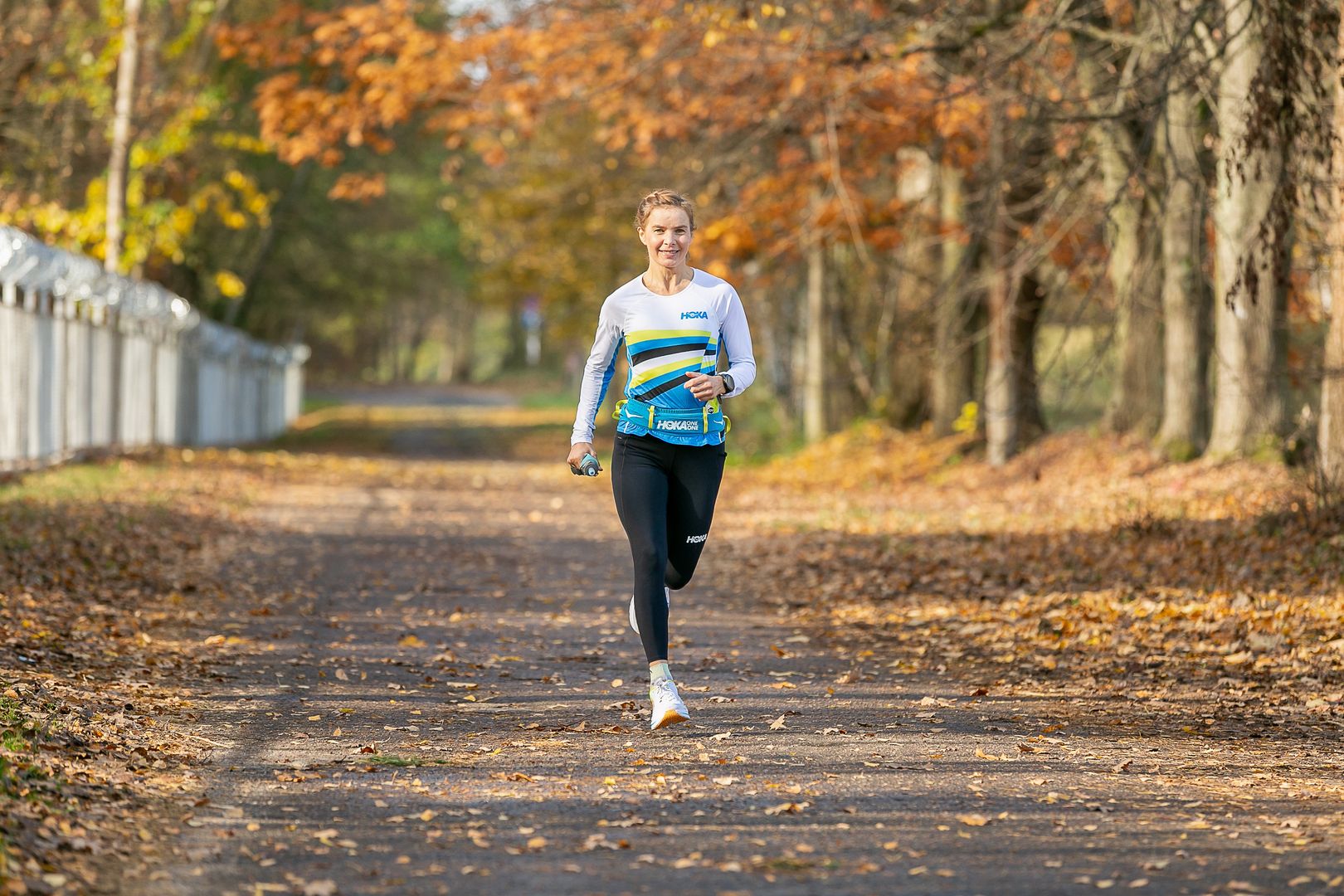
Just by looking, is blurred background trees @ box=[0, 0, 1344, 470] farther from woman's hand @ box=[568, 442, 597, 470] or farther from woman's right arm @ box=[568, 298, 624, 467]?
woman's hand @ box=[568, 442, 597, 470]

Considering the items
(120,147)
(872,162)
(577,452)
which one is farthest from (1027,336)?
(577,452)

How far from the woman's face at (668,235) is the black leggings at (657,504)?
0.72 metres

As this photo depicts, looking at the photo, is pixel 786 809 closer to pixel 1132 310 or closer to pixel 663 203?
pixel 663 203

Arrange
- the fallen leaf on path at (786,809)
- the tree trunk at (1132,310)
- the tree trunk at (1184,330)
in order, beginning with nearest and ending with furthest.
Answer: the fallen leaf on path at (786,809) < the tree trunk at (1184,330) < the tree trunk at (1132,310)

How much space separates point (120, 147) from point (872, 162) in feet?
36.4

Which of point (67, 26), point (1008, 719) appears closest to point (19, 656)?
point (1008, 719)

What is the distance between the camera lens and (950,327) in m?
21.9

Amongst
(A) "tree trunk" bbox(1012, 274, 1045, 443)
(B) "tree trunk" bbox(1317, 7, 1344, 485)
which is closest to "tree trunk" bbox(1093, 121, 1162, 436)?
(A) "tree trunk" bbox(1012, 274, 1045, 443)

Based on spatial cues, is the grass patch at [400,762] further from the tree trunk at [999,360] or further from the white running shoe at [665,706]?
the tree trunk at [999,360]

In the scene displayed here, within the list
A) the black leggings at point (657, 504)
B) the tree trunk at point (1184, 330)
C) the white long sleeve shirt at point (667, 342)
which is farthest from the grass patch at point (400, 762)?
the tree trunk at point (1184, 330)

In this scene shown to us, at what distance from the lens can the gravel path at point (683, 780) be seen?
5176 millimetres

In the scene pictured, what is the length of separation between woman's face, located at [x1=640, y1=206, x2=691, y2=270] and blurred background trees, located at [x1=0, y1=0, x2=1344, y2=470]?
548cm

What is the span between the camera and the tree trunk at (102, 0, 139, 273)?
85.6 ft

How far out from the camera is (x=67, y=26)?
22.0 metres
